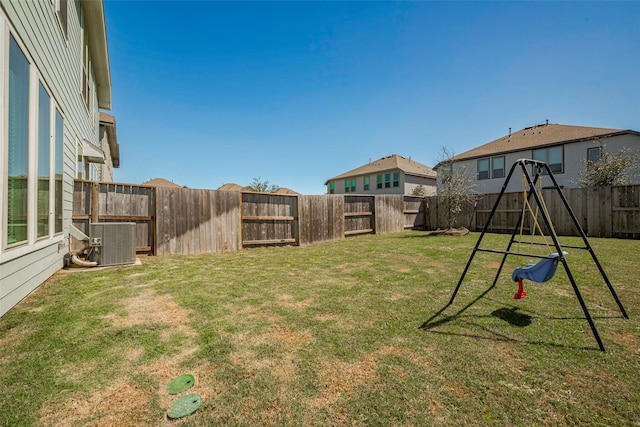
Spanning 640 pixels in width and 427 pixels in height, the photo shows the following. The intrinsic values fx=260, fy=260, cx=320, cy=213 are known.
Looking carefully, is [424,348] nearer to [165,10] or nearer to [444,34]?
[444,34]

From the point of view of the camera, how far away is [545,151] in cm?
1691

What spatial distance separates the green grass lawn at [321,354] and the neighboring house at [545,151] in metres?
10.3

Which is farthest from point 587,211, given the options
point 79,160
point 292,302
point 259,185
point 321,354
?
point 259,185

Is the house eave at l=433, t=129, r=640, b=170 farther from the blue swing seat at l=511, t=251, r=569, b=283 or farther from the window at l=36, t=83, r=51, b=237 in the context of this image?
the window at l=36, t=83, r=51, b=237

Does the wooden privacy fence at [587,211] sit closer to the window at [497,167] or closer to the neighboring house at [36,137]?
the window at [497,167]

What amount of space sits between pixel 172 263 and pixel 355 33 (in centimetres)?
1104

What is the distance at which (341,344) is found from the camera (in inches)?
96.3

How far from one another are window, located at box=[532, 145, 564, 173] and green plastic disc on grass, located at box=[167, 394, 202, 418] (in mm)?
21684

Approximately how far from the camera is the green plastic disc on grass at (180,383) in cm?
179

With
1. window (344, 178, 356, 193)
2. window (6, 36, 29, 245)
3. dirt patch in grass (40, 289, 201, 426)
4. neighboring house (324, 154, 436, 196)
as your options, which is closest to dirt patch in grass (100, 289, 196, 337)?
dirt patch in grass (40, 289, 201, 426)

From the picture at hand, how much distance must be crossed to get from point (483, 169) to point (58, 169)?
22820 millimetres

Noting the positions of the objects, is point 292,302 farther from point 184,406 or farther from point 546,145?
point 546,145

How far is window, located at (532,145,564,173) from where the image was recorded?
16328mm

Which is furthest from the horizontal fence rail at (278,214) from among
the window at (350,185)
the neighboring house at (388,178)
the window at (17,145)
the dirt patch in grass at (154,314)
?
the window at (350,185)
